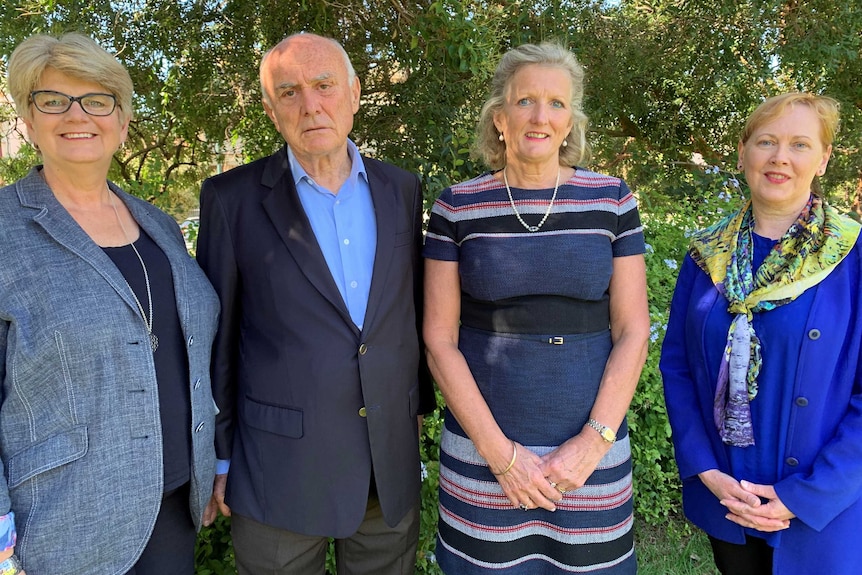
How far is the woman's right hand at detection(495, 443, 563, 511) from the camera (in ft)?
6.47

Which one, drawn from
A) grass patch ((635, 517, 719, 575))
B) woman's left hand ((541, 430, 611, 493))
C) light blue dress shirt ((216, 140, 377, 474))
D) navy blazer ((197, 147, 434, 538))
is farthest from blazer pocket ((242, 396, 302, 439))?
grass patch ((635, 517, 719, 575))

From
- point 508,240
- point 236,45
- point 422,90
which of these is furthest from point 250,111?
point 508,240

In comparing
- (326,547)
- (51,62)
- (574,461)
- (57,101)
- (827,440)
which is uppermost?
(51,62)

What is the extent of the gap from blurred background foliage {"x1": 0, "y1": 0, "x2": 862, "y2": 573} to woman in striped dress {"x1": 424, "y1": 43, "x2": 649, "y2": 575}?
3.08 ft

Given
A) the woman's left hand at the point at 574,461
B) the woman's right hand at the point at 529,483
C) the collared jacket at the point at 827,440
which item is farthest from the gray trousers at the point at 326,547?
the collared jacket at the point at 827,440

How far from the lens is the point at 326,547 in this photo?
226cm

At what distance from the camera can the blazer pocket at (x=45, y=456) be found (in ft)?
5.38

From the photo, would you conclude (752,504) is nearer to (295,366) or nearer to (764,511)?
(764,511)

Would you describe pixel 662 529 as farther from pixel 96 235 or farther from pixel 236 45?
pixel 236 45

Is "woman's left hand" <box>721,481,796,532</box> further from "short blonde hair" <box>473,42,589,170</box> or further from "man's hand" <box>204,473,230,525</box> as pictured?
"man's hand" <box>204,473,230,525</box>

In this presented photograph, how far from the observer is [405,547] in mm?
2352

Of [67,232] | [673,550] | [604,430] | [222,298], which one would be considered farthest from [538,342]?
[673,550]

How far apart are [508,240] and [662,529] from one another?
2.50 meters

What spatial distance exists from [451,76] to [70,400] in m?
4.02
